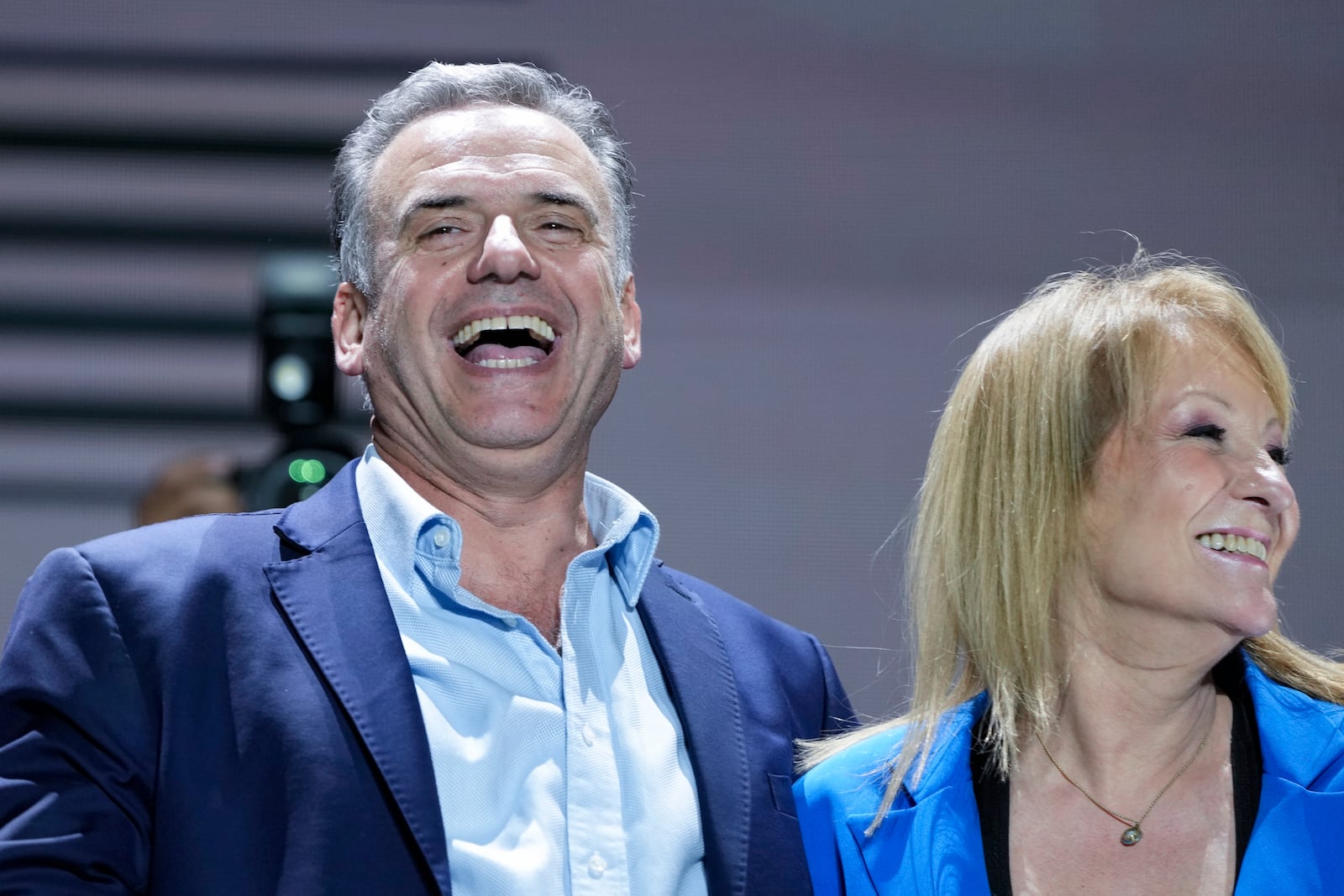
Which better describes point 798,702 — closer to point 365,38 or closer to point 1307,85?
point 365,38

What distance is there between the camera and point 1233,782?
1828mm

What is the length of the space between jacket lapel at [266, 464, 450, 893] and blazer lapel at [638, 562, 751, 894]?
0.34 meters

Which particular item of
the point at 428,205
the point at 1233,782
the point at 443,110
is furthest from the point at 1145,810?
the point at 443,110

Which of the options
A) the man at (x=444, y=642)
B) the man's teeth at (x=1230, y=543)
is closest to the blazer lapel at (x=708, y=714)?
the man at (x=444, y=642)

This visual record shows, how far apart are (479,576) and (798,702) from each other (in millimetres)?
463

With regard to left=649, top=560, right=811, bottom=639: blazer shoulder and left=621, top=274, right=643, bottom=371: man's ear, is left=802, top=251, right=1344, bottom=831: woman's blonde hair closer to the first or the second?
left=649, top=560, right=811, bottom=639: blazer shoulder

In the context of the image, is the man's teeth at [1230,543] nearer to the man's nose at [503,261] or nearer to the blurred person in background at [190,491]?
the man's nose at [503,261]

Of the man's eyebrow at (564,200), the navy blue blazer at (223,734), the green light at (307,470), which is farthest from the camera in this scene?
the green light at (307,470)

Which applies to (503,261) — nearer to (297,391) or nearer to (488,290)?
(488,290)

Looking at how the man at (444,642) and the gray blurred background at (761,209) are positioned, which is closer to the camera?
the man at (444,642)

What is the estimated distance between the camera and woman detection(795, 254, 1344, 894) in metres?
1.77

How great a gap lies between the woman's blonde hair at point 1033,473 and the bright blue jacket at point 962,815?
0.03 meters

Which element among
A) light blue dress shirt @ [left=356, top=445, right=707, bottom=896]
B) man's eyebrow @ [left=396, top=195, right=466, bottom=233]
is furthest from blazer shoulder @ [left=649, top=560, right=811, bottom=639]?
man's eyebrow @ [left=396, top=195, right=466, bottom=233]

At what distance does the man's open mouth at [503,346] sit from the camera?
1.91 m
